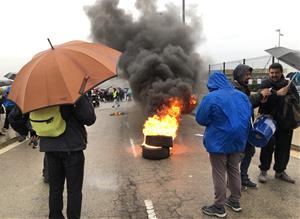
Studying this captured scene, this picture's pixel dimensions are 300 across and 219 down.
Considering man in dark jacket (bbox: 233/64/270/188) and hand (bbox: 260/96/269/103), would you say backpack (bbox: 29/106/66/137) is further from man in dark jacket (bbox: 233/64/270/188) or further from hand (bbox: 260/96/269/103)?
hand (bbox: 260/96/269/103)

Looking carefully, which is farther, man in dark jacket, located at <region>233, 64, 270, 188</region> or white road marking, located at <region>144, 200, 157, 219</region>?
man in dark jacket, located at <region>233, 64, 270, 188</region>

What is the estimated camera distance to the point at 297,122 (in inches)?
223

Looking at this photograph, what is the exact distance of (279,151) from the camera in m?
5.96

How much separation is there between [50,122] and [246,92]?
122 inches

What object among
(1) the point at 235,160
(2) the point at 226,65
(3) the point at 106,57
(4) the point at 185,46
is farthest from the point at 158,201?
(2) the point at 226,65

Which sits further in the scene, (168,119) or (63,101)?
(168,119)

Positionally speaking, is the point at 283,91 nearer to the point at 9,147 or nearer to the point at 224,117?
the point at 224,117

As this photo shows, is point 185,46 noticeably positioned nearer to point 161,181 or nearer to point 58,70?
point 161,181

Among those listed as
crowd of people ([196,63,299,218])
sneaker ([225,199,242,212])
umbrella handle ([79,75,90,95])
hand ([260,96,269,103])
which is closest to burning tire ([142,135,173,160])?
hand ([260,96,269,103])

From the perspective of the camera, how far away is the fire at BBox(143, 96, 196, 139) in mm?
8531

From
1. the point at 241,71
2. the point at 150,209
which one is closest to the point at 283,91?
the point at 241,71

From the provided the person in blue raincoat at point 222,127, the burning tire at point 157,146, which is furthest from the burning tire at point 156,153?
the person in blue raincoat at point 222,127

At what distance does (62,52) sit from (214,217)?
271cm

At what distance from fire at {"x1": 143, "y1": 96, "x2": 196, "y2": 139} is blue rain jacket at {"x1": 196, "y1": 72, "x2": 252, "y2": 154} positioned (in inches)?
143
